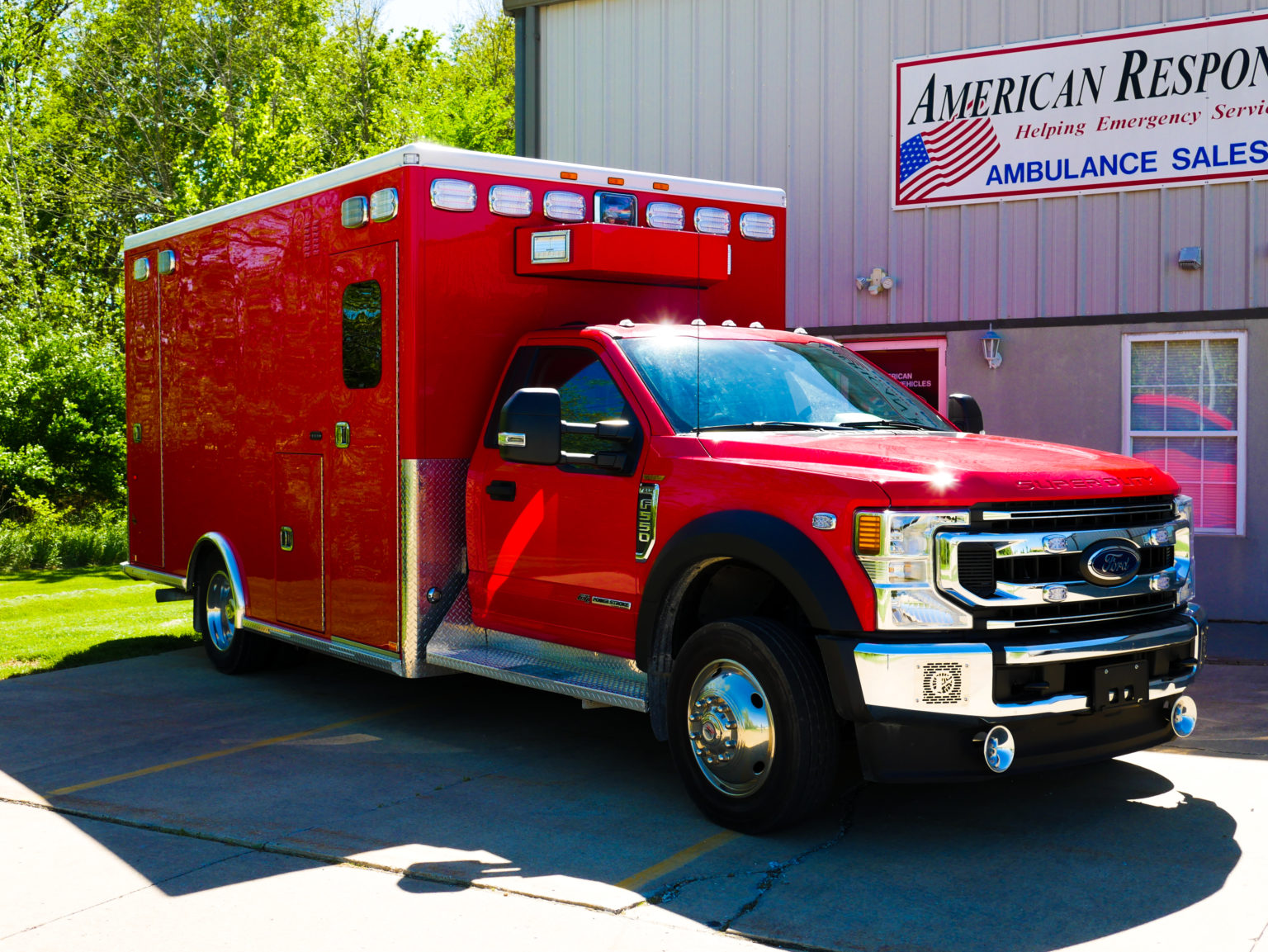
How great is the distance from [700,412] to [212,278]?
4280 mm

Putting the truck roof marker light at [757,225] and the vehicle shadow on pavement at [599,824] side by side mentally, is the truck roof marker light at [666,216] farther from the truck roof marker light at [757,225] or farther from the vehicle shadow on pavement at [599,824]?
the vehicle shadow on pavement at [599,824]

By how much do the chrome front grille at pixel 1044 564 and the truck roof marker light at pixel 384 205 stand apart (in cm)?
350

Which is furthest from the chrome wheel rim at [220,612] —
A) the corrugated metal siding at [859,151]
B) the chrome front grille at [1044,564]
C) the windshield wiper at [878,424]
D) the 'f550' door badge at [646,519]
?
the corrugated metal siding at [859,151]

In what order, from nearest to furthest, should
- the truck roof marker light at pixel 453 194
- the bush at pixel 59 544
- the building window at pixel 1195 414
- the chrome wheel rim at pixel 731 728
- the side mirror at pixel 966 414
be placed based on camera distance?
1. the chrome wheel rim at pixel 731 728
2. the truck roof marker light at pixel 453 194
3. the side mirror at pixel 966 414
4. the building window at pixel 1195 414
5. the bush at pixel 59 544

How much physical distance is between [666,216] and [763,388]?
1.62 metres

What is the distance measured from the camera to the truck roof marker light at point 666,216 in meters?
7.46

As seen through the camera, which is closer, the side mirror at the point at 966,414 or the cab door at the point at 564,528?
the cab door at the point at 564,528

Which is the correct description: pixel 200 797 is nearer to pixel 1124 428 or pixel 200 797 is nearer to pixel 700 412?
pixel 700 412

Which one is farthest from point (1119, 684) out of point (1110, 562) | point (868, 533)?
point (868, 533)

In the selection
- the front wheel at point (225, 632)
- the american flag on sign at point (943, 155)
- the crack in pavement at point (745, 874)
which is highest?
the american flag on sign at point (943, 155)

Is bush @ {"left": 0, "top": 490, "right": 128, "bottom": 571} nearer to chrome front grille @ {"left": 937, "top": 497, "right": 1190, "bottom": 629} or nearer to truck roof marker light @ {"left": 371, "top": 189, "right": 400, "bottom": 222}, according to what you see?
truck roof marker light @ {"left": 371, "top": 189, "right": 400, "bottom": 222}

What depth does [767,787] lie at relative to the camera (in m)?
5.22

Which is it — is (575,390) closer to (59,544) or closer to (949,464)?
(949,464)

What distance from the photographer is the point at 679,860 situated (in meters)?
5.13
